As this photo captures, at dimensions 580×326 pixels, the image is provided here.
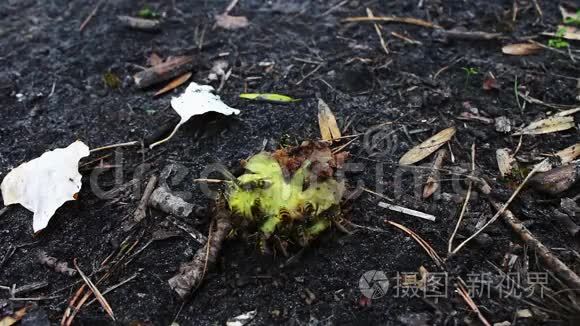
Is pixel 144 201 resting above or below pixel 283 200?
below

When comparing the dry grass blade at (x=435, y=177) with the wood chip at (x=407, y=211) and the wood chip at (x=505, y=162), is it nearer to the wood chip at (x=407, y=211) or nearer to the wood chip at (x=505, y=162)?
the wood chip at (x=407, y=211)

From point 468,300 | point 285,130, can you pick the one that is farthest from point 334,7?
point 468,300

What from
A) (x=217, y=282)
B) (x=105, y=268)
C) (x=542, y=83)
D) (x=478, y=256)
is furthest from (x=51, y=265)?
(x=542, y=83)

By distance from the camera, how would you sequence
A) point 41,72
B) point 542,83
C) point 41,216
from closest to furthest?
point 41,216
point 542,83
point 41,72

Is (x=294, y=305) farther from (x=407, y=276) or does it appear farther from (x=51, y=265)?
(x=51, y=265)

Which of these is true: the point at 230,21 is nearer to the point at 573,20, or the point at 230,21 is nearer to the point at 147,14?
the point at 147,14

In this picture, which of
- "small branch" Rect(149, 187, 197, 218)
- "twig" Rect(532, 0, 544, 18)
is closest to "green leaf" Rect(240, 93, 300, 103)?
"small branch" Rect(149, 187, 197, 218)
